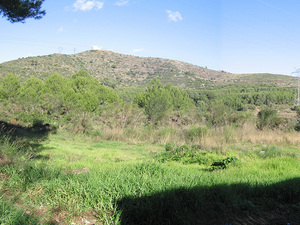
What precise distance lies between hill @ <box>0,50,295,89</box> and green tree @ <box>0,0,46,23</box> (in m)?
50.4

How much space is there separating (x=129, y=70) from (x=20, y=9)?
252ft

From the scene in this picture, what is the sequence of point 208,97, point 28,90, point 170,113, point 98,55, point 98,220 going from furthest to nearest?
point 98,55, point 208,97, point 28,90, point 170,113, point 98,220

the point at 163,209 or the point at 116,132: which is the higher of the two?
the point at 163,209

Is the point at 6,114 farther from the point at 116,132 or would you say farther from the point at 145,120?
the point at 145,120

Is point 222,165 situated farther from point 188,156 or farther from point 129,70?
point 129,70

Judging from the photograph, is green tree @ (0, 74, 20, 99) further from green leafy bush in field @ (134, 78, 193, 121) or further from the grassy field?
the grassy field

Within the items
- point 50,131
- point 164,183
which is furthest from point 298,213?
point 50,131

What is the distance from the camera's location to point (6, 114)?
51.7 feet

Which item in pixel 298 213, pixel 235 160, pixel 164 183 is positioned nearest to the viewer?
pixel 298 213

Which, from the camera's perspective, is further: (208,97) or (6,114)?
(208,97)

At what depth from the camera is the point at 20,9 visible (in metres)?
7.89

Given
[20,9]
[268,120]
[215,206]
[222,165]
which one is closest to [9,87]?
[20,9]

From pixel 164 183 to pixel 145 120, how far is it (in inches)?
553

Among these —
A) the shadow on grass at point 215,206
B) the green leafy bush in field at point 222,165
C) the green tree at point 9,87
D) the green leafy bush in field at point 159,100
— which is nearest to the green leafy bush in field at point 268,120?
the green leafy bush in field at point 159,100
